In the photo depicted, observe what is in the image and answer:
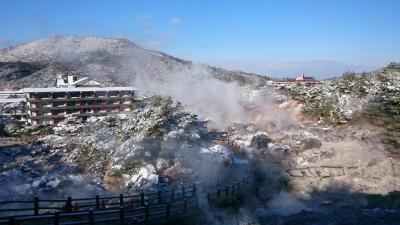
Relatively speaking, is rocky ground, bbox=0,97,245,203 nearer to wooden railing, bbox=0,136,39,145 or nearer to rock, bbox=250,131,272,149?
rock, bbox=250,131,272,149

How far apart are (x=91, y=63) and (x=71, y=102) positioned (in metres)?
84.1

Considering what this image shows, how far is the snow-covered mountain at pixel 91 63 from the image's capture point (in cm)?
11088

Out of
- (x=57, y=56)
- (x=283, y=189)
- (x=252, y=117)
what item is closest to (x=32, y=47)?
(x=57, y=56)

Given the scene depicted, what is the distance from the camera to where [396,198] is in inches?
883

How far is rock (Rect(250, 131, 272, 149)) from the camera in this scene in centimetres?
3912

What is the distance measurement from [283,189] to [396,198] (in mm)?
6052

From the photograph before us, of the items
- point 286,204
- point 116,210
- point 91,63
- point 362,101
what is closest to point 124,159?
point 286,204

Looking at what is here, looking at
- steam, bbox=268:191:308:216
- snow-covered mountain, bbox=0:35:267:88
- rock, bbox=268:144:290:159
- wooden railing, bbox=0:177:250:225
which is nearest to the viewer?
wooden railing, bbox=0:177:250:225

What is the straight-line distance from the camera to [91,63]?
137m

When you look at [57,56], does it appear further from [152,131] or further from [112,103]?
[152,131]

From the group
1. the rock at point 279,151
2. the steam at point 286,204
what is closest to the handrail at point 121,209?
the steam at point 286,204

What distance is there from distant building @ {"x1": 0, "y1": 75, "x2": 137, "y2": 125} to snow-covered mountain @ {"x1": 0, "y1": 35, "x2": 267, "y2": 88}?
3649 cm

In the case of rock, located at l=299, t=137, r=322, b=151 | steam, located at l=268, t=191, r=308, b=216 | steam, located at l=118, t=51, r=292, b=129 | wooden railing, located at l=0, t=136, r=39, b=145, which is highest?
steam, located at l=118, t=51, r=292, b=129

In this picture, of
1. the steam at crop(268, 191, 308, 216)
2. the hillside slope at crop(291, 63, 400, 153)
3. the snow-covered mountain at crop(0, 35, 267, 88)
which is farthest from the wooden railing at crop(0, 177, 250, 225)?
the snow-covered mountain at crop(0, 35, 267, 88)
